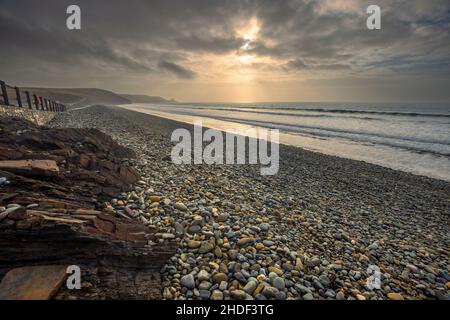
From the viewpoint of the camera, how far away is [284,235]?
14.5 ft

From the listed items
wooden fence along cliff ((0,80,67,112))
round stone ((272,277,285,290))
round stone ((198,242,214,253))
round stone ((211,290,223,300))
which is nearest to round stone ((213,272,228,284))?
round stone ((211,290,223,300))

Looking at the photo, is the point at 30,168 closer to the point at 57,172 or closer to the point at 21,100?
the point at 57,172

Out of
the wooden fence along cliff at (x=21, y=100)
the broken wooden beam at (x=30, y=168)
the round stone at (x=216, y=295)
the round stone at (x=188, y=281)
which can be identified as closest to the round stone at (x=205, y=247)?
the round stone at (x=188, y=281)

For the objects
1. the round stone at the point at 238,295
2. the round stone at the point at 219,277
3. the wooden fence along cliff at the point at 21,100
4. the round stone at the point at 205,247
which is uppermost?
the wooden fence along cliff at the point at 21,100

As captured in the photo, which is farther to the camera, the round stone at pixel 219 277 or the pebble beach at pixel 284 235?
the pebble beach at pixel 284 235

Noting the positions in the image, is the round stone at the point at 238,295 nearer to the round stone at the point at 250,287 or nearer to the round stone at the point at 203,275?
the round stone at the point at 250,287

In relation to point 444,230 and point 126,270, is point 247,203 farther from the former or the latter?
point 444,230

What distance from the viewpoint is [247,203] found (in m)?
5.80

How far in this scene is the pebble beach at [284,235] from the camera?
317cm

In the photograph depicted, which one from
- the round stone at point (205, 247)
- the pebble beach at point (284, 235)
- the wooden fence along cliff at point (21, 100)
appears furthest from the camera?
the wooden fence along cliff at point (21, 100)

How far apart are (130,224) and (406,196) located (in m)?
9.75

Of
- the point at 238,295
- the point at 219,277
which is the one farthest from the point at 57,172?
the point at 238,295

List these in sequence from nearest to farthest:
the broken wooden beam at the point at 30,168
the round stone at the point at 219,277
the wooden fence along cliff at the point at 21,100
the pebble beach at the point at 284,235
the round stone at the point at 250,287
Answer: the round stone at the point at 250,287 < the round stone at the point at 219,277 < the pebble beach at the point at 284,235 < the broken wooden beam at the point at 30,168 < the wooden fence along cliff at the point at 21,100
